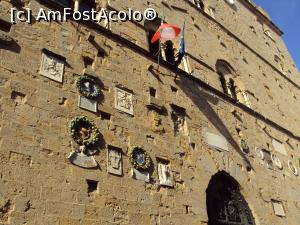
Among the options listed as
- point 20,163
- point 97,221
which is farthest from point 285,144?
point 20,163

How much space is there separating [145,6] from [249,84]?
155 inches

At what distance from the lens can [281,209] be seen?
7.44 metres

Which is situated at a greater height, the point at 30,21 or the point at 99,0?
the point at 99,0

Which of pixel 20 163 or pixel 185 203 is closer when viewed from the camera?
pixel 20 163

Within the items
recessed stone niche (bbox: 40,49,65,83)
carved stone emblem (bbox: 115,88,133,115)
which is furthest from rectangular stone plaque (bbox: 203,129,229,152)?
recessed stone niche (bbox: 40,49,65,83)

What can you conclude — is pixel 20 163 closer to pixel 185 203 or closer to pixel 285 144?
pixel 185 203

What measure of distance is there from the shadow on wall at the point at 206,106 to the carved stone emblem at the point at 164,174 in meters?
1.96

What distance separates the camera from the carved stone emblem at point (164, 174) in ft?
17.3

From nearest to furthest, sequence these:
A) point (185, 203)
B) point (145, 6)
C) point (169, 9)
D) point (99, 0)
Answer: point (185, 203), point (99, 0), point (145, 6), point (169, 9)

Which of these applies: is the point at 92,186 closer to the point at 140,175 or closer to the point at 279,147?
the point at 140,175

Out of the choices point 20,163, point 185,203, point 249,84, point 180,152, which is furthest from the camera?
point 249,84

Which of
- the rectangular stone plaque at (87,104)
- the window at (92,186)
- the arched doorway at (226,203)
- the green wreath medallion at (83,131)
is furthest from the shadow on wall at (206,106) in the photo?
the window at (92,186)

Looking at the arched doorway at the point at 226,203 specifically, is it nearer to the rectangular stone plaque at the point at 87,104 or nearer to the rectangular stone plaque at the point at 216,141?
the rectangular stone plaque at the point at 216,141

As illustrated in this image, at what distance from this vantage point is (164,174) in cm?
538
